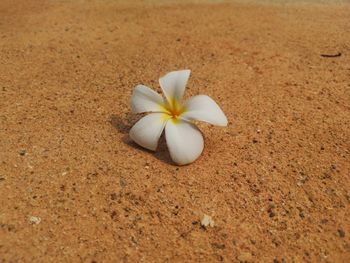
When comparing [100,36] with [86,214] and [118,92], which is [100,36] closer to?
[118,92]

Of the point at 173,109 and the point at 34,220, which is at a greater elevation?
the point at 173,109

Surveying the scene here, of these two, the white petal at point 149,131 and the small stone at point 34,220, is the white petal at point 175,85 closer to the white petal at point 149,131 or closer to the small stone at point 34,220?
the white petal at point 149,131

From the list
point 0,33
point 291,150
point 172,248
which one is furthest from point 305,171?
point 0,33

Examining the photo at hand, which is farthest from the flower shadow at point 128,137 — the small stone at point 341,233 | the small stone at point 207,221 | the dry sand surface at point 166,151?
the small stone at point 341,233

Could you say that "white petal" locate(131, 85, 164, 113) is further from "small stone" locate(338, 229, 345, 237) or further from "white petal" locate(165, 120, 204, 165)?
"small stone" locate(338, 229, 345, 237)

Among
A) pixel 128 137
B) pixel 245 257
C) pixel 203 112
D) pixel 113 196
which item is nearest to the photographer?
pixel 245 257

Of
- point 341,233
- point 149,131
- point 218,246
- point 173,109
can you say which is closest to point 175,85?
point 173,109

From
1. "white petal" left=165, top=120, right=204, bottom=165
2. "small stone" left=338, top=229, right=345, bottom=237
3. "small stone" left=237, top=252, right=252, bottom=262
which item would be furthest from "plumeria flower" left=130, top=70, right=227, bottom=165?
"small stone" left=338, top=229, right=345, bottom=237

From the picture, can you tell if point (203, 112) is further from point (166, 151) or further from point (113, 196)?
point (113, 196)
